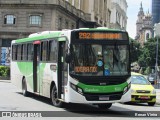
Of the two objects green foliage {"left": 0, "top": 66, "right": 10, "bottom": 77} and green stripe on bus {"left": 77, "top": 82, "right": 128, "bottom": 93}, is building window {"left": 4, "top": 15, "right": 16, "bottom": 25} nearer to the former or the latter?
green foliage {"left": 0, "top": 66, "right": 10, "bottom": 77}

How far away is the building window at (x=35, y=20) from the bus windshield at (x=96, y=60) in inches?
1743

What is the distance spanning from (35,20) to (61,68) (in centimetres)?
4375

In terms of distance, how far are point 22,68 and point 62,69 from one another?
21.1 ft

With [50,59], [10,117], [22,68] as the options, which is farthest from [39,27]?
[10,117]

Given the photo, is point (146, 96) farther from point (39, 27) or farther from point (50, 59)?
point (39, 27)

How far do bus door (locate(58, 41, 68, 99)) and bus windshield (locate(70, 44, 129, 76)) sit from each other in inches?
28.3

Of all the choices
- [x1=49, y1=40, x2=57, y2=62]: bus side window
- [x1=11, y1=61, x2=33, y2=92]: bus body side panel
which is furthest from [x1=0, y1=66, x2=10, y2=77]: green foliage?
[x1=49, y1=40, x2=57, y2=62]: bus side window

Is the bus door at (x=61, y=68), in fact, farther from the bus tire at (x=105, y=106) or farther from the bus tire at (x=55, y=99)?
the bus tire at (x=105, y=106)

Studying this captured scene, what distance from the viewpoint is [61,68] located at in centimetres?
1712

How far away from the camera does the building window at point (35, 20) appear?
197 feet

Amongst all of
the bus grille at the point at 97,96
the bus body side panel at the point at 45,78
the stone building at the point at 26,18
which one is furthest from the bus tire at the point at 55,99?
the stone building at the point at 26,18

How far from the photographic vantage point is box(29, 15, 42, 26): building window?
60.1 m

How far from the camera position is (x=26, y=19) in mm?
60219

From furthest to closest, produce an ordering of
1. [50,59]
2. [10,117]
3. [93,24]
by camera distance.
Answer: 1. [93,24]
2. [50,59]
3. [10,117]
